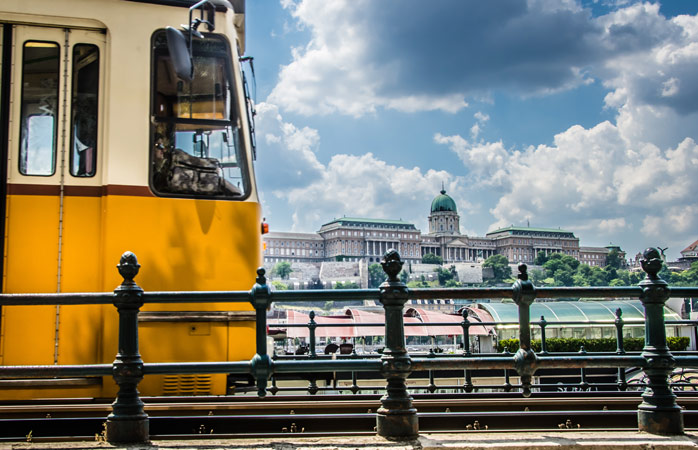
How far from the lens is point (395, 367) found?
12.5ft

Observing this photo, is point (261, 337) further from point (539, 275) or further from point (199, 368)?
point (539, 275)

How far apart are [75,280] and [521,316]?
3715mm

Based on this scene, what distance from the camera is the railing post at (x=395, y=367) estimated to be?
3.72 meters

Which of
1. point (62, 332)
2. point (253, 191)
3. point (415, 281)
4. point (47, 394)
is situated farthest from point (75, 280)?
point (415, 281)

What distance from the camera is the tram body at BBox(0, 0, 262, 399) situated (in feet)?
18.0

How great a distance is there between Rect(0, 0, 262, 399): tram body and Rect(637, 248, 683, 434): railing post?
3.23 m

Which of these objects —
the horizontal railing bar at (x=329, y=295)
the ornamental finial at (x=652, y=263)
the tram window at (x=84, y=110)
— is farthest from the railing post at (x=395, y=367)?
the tram window at (x=84, y=110)

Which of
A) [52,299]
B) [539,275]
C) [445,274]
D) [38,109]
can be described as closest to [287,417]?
[52,299]

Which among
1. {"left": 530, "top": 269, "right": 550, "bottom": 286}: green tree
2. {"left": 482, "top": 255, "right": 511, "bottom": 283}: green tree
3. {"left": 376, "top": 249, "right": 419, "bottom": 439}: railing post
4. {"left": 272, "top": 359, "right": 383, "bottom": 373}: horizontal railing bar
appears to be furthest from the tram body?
{"left": 530, "top": 269, "right": 550, "bottom": 286}: green tree

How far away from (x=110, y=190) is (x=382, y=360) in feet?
9.85

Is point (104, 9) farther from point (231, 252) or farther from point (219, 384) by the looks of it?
point (219, 384)

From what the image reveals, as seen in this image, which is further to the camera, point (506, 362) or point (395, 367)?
point (506, 362)

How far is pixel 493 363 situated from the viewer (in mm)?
4008

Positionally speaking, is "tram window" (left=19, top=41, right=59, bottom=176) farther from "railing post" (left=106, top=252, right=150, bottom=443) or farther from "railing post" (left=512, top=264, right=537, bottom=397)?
"railing post" (left=512, top=264, right=537, bottom=397)
